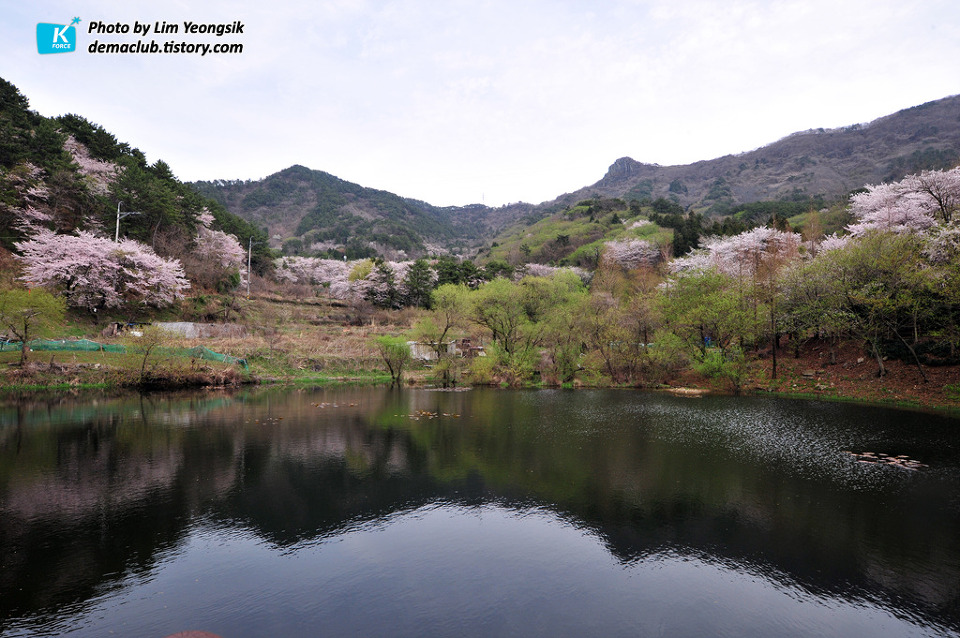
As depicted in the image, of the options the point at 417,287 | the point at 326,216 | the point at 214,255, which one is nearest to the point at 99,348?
the point at 214,255

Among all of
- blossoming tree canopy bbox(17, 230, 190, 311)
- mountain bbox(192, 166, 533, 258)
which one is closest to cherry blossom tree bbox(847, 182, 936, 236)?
blossoming tree canopy bbox(17, 230, 190, 311)

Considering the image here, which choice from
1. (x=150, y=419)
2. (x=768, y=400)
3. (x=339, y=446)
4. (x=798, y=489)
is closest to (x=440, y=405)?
(x=339, y=446)

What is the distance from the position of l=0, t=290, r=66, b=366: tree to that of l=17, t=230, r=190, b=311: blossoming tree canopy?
9.79 meters

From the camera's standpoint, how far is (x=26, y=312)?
29.2 meters

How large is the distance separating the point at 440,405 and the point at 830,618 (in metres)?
23.0

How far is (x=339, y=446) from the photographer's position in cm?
1733

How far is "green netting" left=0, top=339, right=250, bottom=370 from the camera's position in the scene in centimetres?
3212

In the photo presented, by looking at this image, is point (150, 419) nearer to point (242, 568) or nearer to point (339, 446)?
point (339, 446)

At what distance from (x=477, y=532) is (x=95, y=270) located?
47408mm

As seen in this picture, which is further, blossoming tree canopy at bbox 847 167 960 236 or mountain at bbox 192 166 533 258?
mountain at bbox 192 166 533 258

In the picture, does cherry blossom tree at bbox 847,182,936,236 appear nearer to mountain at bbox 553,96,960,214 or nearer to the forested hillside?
the forested hillside

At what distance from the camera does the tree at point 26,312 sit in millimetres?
28475

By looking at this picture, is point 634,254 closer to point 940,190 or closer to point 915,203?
point 915,203

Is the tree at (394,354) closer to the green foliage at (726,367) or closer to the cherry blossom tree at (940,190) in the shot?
the green foliage at (726,367)
